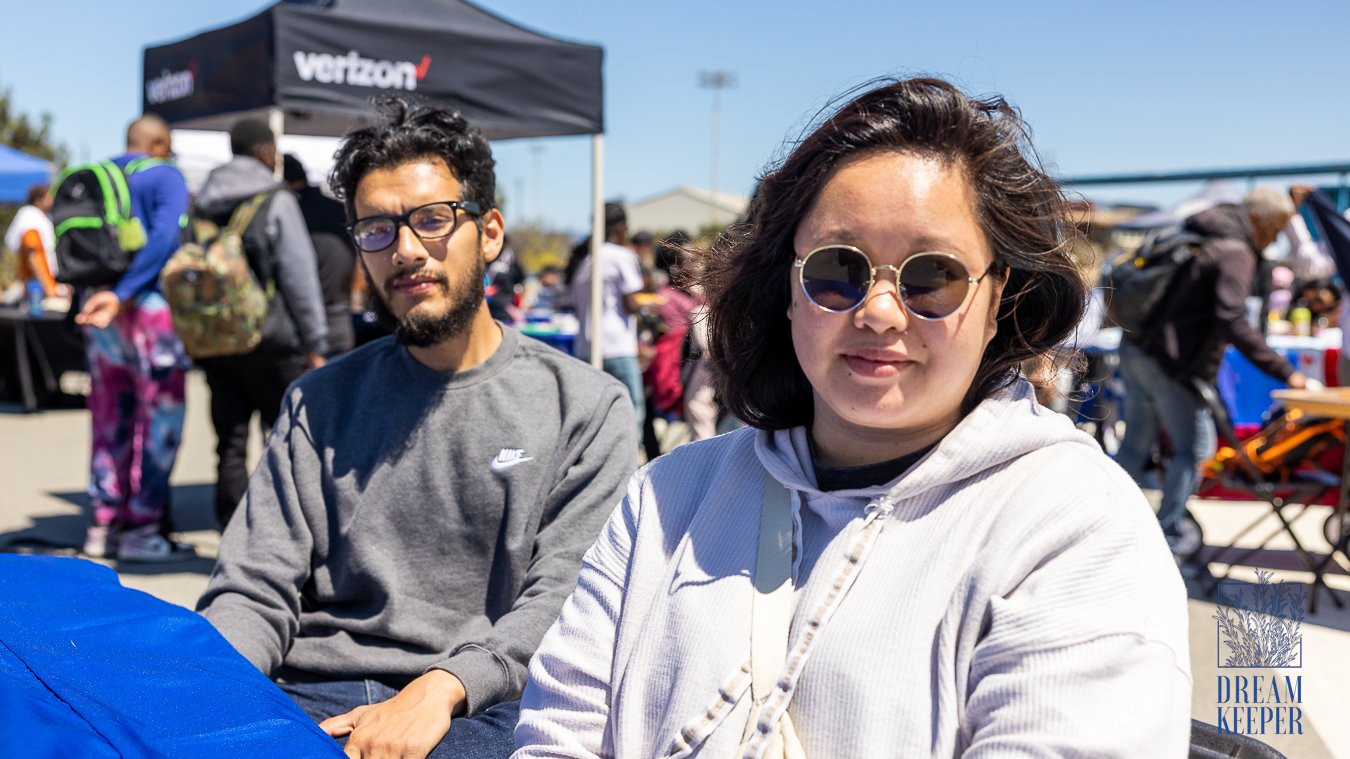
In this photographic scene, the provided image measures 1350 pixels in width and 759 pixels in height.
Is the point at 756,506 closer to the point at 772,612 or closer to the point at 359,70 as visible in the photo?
the point at 772,612

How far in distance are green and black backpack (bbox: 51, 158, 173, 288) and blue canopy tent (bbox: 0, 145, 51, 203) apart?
422 inches

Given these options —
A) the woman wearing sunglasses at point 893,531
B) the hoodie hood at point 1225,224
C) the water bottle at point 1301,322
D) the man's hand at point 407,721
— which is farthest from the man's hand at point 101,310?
the water bottle at point 1301,322

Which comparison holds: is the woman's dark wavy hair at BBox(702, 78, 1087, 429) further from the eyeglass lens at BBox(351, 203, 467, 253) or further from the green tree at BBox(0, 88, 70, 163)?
the green tree at BBox(0, 88, 70, 163)

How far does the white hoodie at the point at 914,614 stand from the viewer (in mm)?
1187

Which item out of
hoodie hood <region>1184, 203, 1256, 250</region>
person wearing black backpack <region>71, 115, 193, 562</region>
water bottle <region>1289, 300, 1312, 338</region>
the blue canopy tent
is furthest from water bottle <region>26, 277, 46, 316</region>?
water bottle <region>1289, 300, 1312, 338</region>

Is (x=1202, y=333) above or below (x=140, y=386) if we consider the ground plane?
above

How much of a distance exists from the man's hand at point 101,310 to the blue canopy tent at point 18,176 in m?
11.0

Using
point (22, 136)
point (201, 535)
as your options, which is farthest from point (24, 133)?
point (201, 535)

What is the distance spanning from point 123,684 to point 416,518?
0.89 metres

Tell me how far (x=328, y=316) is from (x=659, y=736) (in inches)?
209

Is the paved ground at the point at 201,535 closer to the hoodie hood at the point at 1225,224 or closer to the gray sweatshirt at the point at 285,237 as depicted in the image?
the gray sweatshirt at the point at 285,237

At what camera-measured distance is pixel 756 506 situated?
1.56 metres

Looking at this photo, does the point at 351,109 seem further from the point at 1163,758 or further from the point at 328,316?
the point at 1163,758

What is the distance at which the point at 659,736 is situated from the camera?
1.45 m
